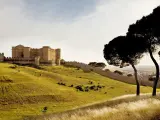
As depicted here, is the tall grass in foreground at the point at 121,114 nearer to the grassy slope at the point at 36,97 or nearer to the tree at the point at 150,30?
the tree at the point at 150,30

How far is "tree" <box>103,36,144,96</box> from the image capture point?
1773 inches

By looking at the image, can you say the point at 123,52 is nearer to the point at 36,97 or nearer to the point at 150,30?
the point at 150,30

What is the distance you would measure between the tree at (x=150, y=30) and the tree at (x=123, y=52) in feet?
4.06

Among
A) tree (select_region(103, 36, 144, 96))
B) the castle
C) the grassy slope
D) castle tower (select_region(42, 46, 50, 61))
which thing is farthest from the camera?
castle tower (select_region(42, 46, 50, 61))

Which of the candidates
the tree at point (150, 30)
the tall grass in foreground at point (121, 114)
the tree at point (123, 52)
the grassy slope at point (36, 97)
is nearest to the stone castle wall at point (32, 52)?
the grassy slope at point (36, 97)

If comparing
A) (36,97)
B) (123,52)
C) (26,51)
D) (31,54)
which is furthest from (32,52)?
(123,52)

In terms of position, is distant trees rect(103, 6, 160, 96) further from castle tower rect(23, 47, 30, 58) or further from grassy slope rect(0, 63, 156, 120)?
castle tower rect(23, 47, 30, 58)

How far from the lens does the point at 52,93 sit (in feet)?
196

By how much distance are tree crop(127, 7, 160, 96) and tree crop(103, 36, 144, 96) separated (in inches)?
48.8

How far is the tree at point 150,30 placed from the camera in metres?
38.4

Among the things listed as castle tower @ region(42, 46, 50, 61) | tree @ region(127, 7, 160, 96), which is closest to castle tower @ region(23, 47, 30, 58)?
castle tower @ region(42, 46, 50, 61)

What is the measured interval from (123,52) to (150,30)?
941cm

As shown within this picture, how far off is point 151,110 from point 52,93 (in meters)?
48.0

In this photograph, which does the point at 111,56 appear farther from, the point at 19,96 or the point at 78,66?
the point at 78,66
